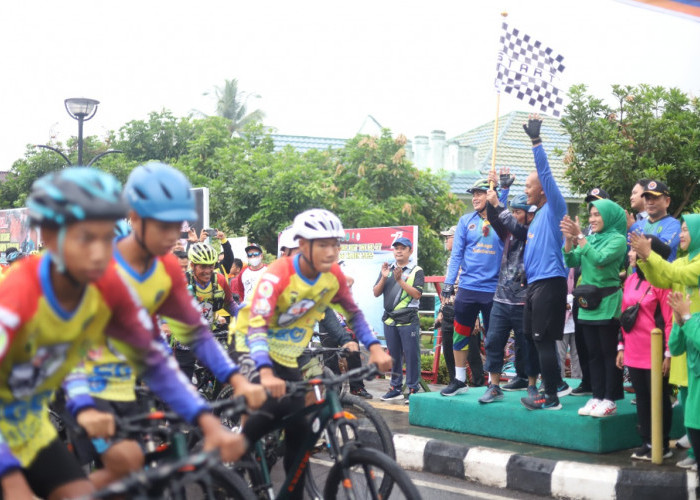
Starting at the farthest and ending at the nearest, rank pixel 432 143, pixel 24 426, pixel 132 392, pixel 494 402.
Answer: pixel 432 143 → pixel 494 402 → pixel 132 392 → pixel 24 426

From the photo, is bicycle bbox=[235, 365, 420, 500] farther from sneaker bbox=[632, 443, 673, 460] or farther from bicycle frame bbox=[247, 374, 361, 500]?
sneaker bbox=[632, 443, 673, 460]

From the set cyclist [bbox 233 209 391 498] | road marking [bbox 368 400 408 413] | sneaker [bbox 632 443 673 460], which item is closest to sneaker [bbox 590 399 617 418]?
sneaker [bbox 632 443 673 460]

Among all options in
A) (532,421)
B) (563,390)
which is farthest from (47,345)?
(563,390)

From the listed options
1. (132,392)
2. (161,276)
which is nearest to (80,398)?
(161,276)

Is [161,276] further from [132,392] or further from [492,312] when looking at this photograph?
[492,312]

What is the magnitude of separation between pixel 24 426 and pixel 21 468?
0.17 meters

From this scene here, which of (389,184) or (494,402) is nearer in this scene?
(494,402)

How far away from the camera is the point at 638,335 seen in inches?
267

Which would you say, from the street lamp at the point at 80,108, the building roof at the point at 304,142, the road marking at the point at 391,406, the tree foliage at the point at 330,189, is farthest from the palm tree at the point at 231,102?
the road marking at the point at 391,406

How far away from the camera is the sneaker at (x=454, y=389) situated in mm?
8266

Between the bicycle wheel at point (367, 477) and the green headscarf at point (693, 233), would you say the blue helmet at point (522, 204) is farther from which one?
the bicycle wheel at point (367, 477)

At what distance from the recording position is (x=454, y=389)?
8297 millimetres

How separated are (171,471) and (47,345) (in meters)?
0.70

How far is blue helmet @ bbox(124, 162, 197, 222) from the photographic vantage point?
11.7 ft
